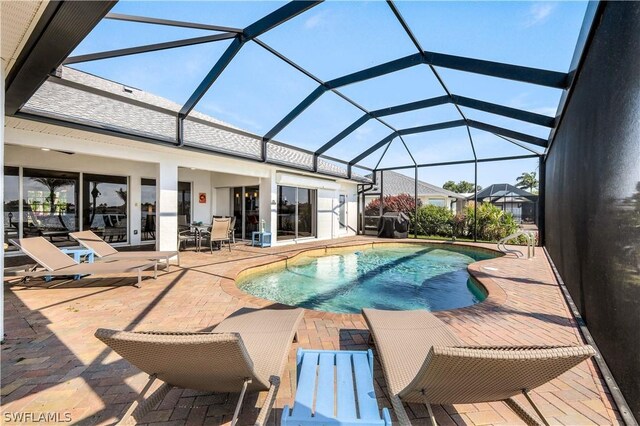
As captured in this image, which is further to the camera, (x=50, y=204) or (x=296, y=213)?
(x=296, y=213)

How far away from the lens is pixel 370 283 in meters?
7.29

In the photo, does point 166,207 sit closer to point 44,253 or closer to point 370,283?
point 44,253

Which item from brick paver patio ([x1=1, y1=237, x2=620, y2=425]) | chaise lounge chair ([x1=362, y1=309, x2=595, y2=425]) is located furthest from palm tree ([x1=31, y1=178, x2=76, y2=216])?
chaise lounge chair ([x1=362, y1=309, x2=595, y2=425])

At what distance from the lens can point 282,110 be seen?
8.17 meters

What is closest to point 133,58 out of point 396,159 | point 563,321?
point 563,321

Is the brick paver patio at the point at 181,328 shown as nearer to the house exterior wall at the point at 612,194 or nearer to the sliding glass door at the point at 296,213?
the house exterior wall at the point at 612,194

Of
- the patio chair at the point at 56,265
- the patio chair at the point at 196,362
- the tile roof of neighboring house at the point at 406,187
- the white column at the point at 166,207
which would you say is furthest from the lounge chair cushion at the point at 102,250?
the tile roof of neighboring house at the point at 406,187

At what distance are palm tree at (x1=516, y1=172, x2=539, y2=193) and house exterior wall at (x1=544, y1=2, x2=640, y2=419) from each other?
61465 millimetres

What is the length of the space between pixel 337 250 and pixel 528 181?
62.0 m

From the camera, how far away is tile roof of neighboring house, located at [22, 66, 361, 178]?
5.44m

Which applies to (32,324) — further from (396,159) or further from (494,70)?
(396,159)

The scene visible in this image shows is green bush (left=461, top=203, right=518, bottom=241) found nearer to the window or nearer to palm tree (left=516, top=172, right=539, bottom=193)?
the window

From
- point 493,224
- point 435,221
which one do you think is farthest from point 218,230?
point 493,224

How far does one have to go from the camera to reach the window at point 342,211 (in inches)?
598
